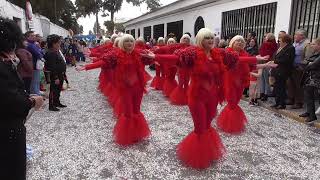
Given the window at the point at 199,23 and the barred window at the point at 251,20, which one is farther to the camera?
the window at the point at 199,23

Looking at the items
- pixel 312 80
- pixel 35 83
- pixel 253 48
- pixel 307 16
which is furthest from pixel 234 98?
pixel 35 83

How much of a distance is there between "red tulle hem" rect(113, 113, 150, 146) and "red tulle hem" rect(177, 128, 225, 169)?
105 cm

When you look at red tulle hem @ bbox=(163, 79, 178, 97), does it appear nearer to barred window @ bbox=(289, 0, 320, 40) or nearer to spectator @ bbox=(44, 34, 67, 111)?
spectator @ bbox=(44, 34, 67, 111)

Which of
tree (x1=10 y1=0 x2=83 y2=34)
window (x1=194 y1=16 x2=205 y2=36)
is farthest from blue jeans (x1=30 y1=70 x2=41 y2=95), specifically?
tree (x1=10 y1=0 x2=83 y2=34)

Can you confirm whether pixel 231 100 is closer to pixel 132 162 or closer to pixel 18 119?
pixel 132 162

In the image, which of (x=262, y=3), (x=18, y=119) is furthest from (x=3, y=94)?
(x=262, y=3)

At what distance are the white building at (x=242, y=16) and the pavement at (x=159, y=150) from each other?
356 centimetres

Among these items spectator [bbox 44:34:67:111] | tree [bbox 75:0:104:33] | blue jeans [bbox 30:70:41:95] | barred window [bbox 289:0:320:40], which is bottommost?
blue jeans [bbox 30:70:41:95]

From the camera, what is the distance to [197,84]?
457cm

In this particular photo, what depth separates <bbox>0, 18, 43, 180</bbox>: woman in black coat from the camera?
2.32m

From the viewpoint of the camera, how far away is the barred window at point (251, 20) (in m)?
11.6

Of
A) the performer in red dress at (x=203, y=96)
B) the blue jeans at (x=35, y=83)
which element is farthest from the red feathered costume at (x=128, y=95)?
the blue jeans at (x=35, y=83)

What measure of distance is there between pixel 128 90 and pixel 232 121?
7.02 feet

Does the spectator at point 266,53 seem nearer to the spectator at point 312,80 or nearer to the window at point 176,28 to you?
the spectator at point 312,80
